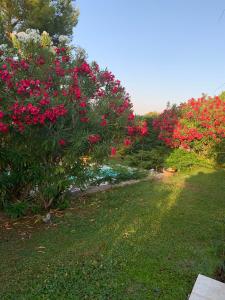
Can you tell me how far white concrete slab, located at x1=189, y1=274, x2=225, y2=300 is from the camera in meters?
3.21

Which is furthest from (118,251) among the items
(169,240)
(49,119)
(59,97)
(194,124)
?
(194,124)

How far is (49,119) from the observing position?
5504mm

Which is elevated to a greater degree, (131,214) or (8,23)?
(8,23)

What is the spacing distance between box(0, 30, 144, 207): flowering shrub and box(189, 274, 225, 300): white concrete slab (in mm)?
3184

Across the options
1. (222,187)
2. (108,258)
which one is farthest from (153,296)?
(222,187)

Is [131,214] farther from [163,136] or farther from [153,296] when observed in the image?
[163,136]

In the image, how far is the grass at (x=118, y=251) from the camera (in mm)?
3451

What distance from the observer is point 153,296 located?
331 cm

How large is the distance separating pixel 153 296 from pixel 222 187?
6099mm

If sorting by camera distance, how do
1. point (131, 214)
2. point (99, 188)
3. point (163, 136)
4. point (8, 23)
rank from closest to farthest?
point (131, 214) < point (99, 188) < point (163, 136) < point (8, 23)

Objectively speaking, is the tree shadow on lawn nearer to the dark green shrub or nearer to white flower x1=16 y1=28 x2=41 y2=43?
the dark green shrub

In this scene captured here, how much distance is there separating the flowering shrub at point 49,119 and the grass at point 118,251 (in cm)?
105

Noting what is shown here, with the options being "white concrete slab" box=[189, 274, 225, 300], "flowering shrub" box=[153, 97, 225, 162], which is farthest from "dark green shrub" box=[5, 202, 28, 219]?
"flowering shrub" box=[153, 97, 225, 162]

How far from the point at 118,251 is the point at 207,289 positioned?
133cm
